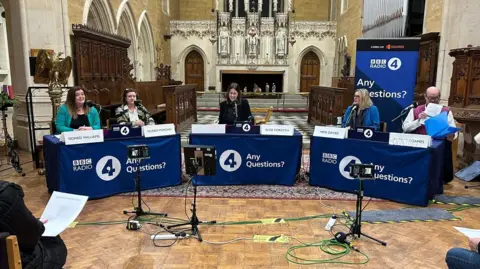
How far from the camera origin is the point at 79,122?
15.2ft

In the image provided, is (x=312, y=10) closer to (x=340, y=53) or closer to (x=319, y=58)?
(x=319, y=58)

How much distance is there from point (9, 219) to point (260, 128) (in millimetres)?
3491

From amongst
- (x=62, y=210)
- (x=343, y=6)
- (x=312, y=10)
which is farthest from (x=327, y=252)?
(x=312, y=10)

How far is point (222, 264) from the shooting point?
114 inches

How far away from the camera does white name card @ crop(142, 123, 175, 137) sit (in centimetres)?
445

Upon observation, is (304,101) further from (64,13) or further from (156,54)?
(64,13)

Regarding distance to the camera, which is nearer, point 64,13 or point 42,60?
point 42,60

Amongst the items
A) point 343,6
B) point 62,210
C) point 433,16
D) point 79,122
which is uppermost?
point 343,6

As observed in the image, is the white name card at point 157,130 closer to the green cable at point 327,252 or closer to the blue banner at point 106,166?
the blue banner at point 106,166

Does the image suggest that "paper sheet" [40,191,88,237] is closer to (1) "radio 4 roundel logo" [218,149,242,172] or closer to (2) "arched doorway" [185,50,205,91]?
(1) "radio 4 roundel logo" [218,149,242,172]

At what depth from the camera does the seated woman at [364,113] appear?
4.70m

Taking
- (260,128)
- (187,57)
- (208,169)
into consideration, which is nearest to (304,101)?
(187,57)

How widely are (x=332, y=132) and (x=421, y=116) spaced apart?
3.67 ft

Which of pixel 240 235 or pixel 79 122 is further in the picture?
pixel 79 122
